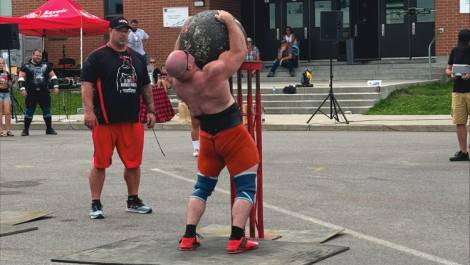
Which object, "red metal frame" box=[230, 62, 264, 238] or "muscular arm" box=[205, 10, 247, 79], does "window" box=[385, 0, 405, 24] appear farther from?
"muscular arm" box=[205, 10, 247, 79]

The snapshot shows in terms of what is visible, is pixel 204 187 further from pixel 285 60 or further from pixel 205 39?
pixel 285 60

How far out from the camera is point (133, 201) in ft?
35.5

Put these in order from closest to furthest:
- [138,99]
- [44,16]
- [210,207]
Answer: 1. [138,99]
2. [210,207]
3. [44,16]

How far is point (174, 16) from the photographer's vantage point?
33.8m

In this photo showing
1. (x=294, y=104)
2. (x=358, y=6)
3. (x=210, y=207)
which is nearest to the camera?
(x=210, y=207)

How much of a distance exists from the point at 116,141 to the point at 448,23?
70.9 ft

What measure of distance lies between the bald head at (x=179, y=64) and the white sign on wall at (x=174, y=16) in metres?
26.6

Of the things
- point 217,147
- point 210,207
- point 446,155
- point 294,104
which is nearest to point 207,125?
point 217,147

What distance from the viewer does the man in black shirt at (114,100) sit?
33.4ft

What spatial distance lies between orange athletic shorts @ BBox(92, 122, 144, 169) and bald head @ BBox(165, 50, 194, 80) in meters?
3.21

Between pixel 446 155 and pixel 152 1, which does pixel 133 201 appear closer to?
pixel 446 155

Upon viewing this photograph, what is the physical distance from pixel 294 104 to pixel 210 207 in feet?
50.5

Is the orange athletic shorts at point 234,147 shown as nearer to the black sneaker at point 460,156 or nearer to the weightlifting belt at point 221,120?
the weightlifting belt at point 221,120

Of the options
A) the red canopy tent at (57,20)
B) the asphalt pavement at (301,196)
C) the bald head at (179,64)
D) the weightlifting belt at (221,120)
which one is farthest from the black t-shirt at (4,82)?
the bald head at (179,64)
